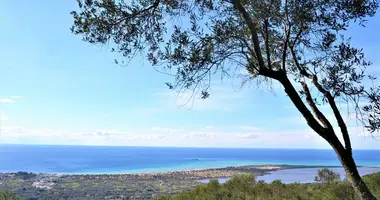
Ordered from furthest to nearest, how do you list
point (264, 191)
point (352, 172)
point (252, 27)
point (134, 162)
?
point (134, 162) → point (264, 191) → point (252, 27) → point (352, 172)

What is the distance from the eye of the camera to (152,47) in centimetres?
389

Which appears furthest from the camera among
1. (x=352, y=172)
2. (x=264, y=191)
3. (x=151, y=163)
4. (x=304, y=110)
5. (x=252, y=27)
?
(x=151, y=163)

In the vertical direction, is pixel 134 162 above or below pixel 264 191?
below

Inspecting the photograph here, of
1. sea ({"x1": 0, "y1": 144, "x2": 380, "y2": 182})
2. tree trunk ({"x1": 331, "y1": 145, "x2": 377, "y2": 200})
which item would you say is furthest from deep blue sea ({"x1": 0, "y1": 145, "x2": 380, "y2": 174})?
tree trunk ({"x1": 331, "y1": 145, "x2": 377, "y2": 200})

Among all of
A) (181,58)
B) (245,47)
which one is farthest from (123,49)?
(245,47)

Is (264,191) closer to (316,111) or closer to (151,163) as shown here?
(316,111)

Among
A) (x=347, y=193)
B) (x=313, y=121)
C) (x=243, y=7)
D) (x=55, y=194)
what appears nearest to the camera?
(x=313, y=121)

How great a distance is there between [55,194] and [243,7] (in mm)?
27028

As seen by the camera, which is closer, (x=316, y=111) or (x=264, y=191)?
(x=316, y=111)

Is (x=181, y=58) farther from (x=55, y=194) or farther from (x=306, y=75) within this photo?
(x=55, y=194)

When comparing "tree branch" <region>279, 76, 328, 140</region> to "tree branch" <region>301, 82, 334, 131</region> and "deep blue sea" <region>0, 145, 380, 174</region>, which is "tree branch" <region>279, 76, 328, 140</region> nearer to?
"tree branch" <region>301, 82, 334, 131</region>

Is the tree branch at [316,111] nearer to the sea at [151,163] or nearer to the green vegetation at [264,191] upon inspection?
the green vegetation at [264,191]

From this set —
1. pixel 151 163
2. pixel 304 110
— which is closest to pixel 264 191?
pixel 304 110

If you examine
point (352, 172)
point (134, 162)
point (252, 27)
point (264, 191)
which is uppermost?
point (252, 27)
